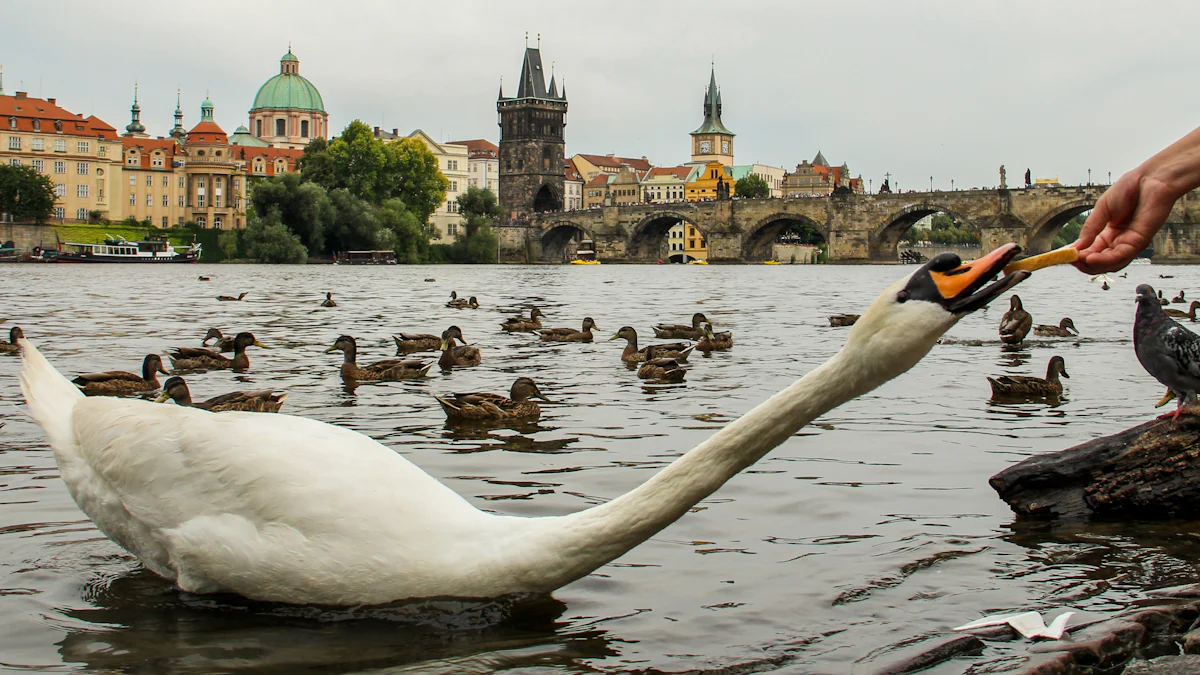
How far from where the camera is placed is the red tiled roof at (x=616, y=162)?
161 m

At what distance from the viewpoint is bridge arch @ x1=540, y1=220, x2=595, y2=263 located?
105 meters

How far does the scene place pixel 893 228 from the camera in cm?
8138

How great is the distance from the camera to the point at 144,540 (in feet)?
11.5

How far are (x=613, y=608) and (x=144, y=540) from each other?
1.45 meters

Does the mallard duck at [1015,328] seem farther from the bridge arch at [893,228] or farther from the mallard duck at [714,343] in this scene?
the bridge arch at [893,228]

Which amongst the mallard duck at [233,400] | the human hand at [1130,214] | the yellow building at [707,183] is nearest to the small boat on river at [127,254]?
the mallard duck at [233,400]

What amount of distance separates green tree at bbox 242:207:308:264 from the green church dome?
79.1 m

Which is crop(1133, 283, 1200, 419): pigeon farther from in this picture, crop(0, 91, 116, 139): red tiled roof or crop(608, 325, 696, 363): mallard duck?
crop(0, 91, 116, 139): red tiled roof

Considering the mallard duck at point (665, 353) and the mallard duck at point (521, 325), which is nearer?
the mallard duck at point (665, 353)

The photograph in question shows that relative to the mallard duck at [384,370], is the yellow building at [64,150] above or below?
above

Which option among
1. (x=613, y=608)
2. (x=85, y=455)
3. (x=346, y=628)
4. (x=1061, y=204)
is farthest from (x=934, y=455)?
(x=1061, y=204)

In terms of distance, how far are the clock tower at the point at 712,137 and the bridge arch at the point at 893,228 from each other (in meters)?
79.9

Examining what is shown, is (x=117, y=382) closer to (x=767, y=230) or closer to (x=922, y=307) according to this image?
(x=922, y=307)

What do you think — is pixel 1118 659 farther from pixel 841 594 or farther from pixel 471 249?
pixel 471 249
